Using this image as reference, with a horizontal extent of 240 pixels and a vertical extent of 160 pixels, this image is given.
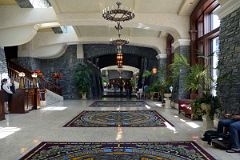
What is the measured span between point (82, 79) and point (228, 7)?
13507mm

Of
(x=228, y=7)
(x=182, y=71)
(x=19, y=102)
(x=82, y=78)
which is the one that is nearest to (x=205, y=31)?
(x=182, y=71)

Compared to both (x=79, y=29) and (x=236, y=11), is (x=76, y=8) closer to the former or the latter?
(x=79, y=29)

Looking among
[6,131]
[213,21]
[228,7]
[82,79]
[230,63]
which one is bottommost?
[6,131]

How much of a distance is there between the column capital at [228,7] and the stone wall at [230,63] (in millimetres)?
79

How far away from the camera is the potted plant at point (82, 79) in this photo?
61.5ft

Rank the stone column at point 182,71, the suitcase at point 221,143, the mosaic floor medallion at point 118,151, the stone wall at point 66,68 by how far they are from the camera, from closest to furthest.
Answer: the mosaic floor medallion at point 118,151
the suitcase at point 221,143
the stone column at point 182,71
the stone wall at point 66,68

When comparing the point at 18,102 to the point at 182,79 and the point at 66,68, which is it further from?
the point at 66,68

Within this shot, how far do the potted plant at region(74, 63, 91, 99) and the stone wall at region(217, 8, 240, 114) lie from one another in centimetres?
1287

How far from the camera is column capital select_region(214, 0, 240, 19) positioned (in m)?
5.91

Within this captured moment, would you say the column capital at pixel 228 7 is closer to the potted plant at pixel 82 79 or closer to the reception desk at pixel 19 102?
the reception desk at pixel 19 102

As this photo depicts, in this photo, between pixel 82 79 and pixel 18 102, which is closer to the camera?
pixel 18 102

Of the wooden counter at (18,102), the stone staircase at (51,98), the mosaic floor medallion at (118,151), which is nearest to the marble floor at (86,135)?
the mosaic floor medallion at (118,151)

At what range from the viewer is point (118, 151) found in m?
4.55

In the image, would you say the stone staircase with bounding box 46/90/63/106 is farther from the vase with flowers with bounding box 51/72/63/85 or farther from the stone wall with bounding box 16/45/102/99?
the stone wall with bounding box 16/45/102/99
